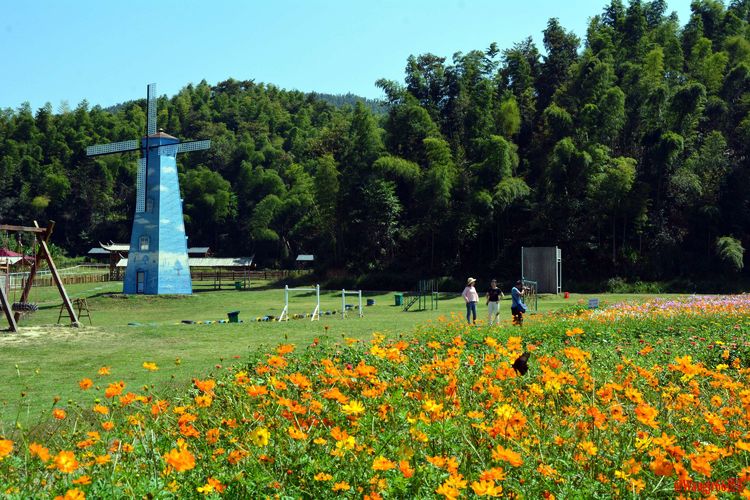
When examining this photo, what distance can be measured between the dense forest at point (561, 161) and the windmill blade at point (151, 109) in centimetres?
1186

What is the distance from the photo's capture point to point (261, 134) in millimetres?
87625

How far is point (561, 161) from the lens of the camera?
38.3 m

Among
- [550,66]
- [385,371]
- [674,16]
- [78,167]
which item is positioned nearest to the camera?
[385,371]

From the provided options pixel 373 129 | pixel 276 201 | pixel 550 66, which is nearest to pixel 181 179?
pixel 276 201

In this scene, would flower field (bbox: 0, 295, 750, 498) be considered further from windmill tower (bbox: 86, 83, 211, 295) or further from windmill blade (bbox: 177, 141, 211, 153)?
windmill blade (bbox: 177, 141, 211, 153)

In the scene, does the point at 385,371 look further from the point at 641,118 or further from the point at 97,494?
the point at 641,118

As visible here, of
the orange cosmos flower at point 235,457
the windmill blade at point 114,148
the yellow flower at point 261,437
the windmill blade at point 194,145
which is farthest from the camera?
the windmill blade at point 194,145

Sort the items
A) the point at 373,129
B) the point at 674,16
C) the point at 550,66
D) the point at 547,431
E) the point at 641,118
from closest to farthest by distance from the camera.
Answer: the point at 547,431, the point at 641,118, the point at 373,129, the point at 550,66, the point at 674,16

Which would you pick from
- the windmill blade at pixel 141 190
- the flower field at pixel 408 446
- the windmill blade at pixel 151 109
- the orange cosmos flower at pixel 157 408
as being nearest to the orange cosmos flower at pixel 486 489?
the flower field at pixel 408 446

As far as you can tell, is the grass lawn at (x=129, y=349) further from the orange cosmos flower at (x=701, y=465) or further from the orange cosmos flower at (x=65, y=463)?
the orange cosmos flower at (x=701, y=465)

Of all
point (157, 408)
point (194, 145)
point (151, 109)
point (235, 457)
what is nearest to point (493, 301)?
point (157, 408)

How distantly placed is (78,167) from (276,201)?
28.8 m

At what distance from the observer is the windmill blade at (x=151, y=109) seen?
130 feet

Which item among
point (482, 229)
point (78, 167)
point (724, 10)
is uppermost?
point (724, 10)
